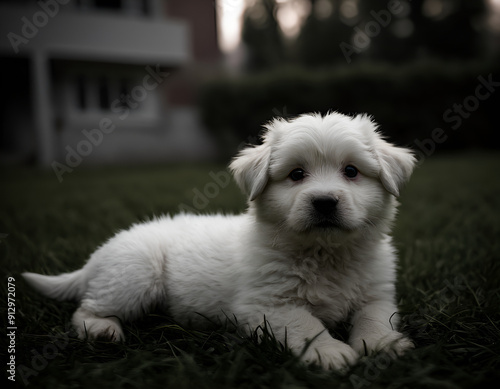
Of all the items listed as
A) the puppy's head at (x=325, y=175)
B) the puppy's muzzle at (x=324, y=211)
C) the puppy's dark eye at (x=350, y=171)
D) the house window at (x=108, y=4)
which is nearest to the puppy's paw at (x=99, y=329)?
the puppy's head at (x=325, y=175)

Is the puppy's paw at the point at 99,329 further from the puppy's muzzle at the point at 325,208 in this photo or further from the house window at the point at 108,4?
the house window at the point at 108,4

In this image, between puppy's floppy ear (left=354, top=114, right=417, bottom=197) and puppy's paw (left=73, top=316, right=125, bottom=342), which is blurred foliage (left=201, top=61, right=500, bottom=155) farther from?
puppy's paw (left=73, top=316, right=125, bottom=342)

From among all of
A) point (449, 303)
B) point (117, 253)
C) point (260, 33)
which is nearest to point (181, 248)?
point (117, 253)

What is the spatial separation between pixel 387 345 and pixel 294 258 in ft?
2.02

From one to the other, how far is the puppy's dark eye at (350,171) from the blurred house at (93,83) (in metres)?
13.7

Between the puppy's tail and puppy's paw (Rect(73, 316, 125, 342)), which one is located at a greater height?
the puppy's tail

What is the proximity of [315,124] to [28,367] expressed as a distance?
1840 mm

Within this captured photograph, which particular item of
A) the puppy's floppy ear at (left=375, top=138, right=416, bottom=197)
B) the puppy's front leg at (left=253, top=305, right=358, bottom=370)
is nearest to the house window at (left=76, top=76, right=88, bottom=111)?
the puppy's floppy ear at (left=375, top=138, right=416, bottom=197)

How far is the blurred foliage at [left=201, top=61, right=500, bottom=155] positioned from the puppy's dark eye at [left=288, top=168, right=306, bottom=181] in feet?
41.9

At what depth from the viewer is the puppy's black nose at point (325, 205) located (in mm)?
2053

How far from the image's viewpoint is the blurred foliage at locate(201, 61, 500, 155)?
1498cm

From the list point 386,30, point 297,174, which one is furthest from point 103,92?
point 386,30

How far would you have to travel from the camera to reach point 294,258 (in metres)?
2.24

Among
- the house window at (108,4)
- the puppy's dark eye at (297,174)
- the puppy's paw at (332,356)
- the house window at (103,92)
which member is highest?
the house window at (108,4)
